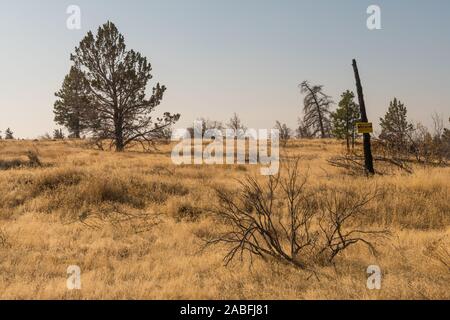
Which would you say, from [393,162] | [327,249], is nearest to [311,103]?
[393,162]

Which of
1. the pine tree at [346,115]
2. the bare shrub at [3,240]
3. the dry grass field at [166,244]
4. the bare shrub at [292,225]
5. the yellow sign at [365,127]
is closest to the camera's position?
the dry grass field at [166,244]

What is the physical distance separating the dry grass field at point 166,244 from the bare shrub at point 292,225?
0.23 metres

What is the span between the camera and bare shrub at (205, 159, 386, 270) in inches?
250

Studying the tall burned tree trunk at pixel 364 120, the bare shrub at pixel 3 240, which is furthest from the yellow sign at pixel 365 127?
the bare shrub at pixel 3 240

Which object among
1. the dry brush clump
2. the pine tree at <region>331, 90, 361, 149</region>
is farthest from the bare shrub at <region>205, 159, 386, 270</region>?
the pine tree at <region>331, 90, 361, 149</region>

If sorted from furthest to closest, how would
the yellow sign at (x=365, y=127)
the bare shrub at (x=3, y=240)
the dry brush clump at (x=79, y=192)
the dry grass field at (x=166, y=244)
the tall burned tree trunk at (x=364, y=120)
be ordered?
the tall burned tree trunk at (x=364, y=120) < the yellow sign at (x=365, y=127) < the dry brush clump at (x=79, y=192) < the bare shrub at (x=3, y=240) < the dry grass field at (x=166, y=244)

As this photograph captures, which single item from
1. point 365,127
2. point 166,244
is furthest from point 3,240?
point 365,127

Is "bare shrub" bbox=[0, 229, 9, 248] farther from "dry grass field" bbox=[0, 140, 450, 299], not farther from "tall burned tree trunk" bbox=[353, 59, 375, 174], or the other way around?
"tall burned tree trunk" bbox=[353, 59, 375, 174]

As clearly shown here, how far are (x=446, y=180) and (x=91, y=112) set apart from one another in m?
20.0

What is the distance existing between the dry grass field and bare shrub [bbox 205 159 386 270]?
0.76 ft

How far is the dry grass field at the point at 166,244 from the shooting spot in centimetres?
500

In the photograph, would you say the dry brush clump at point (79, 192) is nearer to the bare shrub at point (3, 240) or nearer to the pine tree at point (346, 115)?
the bare shrub at point (3, 240)

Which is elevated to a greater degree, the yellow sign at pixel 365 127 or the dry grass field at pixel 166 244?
the yellow sign at pixel 365 127
